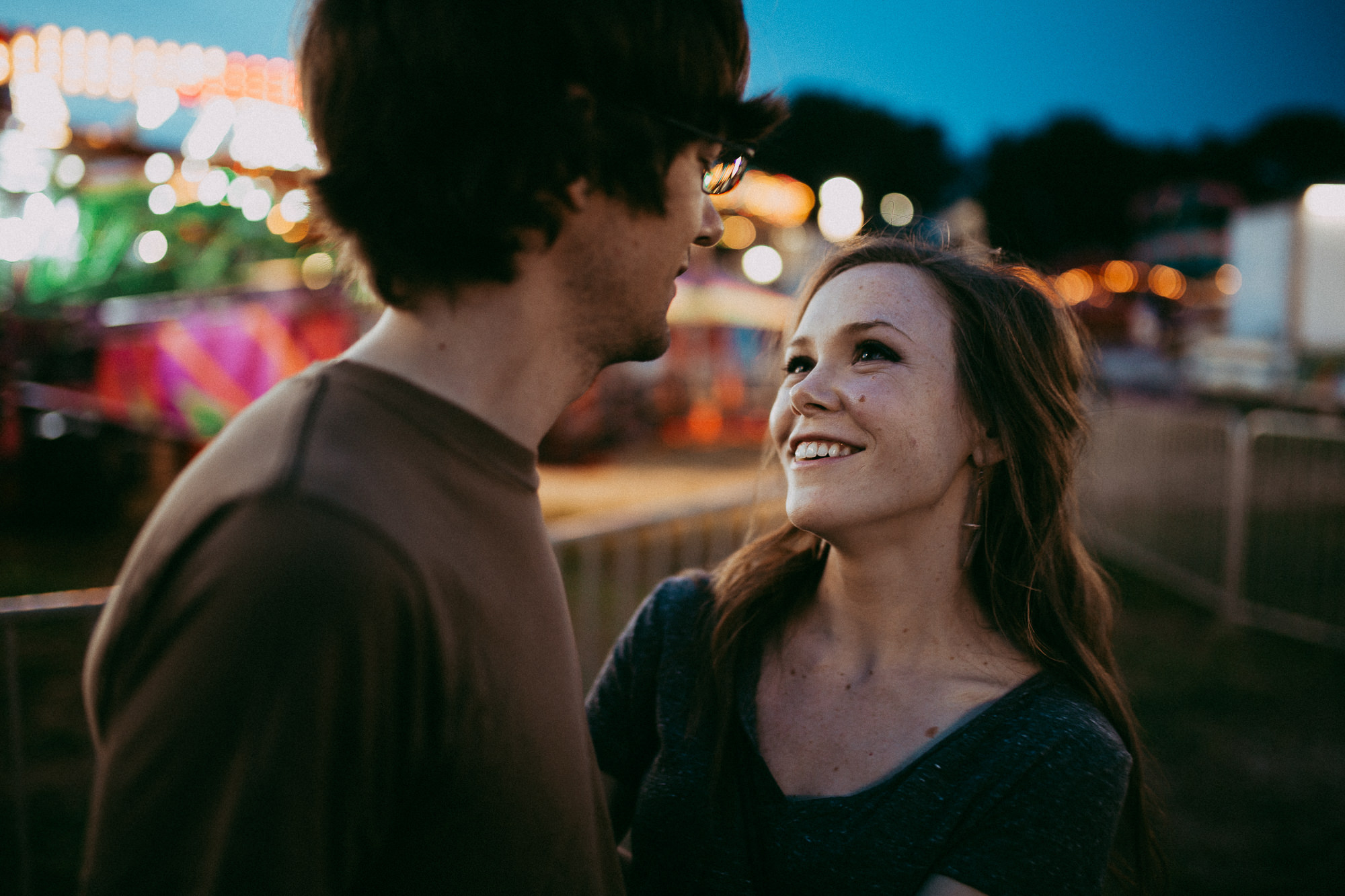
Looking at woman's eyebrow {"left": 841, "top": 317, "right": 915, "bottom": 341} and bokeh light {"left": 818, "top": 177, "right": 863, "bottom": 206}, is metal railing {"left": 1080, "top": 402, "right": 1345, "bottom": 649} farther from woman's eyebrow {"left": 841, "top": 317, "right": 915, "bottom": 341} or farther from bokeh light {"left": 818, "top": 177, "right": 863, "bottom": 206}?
bokeh light {"left": 818, "top": 177, "right": 863, "bottom": 206}

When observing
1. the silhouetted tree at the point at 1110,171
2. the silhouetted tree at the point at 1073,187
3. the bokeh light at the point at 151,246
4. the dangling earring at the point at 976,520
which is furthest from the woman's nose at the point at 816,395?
the silhouetted tree at the point at 1073,187

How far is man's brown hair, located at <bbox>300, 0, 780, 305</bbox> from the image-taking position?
109 cm

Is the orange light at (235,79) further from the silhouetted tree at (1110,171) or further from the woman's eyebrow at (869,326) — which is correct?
the silhouetted tree at (1110,171)

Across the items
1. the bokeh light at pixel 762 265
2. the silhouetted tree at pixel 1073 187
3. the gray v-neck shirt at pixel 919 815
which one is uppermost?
the silhouetted tree at pixel 1073 187

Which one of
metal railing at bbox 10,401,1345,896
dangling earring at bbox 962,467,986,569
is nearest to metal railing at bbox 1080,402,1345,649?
metal railing at bbox 10,401,1345,896

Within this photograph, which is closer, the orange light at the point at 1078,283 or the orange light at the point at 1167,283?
the orange light at the point at 1167,283

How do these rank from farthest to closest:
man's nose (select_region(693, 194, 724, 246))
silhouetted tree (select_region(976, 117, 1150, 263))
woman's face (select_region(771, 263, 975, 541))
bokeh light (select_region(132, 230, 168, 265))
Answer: silhouetted tree (select_region(976, 117, 1150, 263)) < bokeh light (select_region(132, 230, 168, 265)) < woman's face (select_region(771, 263, 975, 541)) < man's nose (select_region(693, 194, 724, 246))

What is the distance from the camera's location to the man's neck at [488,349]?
45.0 inches

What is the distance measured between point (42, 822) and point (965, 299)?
4390mm

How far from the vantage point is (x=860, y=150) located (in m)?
63.3

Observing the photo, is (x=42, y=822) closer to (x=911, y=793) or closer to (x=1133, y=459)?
(x=911, y=793)

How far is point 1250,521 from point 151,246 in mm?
14471

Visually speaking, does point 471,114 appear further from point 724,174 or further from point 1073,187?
point 1073,187

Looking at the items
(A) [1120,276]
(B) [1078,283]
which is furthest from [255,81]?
(B) [1078,283]
